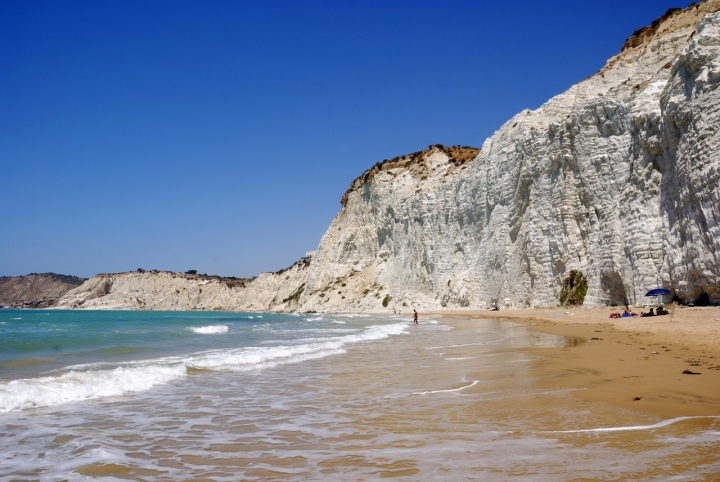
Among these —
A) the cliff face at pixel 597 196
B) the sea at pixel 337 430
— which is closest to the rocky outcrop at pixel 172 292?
the cliff face at pixel 597 196

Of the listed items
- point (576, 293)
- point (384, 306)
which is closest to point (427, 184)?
point (384, 306)

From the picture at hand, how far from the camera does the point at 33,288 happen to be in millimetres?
185875

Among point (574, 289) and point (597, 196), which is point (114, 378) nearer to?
point (574, 289)

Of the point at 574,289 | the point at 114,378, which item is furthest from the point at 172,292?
the point at 114,378

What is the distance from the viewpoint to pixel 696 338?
1109 cm

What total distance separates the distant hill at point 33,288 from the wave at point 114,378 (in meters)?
189

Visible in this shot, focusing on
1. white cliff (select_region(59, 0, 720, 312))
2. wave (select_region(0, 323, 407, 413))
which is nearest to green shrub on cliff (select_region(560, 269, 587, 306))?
white cliff (select_region(59, 0, 720, 312))

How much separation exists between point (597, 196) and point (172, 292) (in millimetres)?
120699

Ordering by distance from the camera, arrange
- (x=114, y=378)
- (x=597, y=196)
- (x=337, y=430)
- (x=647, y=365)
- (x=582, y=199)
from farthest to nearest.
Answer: (x=582, y=199), (x=597, y=196), (x=114, y=378), (x=647, y=365), (x=337, y=430)

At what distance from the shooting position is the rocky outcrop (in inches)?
4281

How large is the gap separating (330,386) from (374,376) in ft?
3.81

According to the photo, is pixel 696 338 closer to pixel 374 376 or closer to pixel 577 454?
pixel 374 376

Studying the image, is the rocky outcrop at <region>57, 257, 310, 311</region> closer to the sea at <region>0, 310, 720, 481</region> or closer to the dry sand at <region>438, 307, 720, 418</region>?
the dry sand at <region>438, 307, 720, 418</region>

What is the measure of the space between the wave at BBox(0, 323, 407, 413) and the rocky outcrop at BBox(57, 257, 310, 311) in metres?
90.9
